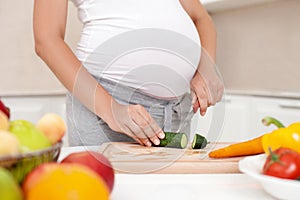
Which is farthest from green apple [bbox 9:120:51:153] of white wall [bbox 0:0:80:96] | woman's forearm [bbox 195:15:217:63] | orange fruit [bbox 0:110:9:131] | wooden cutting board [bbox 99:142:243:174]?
white wall [bbox 0:0:80:96]

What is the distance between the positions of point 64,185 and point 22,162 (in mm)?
83

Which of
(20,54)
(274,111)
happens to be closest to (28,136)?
(274,111)

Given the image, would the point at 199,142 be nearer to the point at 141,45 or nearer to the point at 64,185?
the point at 141,45

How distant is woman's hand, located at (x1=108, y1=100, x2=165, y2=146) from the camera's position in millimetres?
1021

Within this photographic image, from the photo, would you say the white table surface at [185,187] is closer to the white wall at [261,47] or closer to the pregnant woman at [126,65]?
the pregnant woman at [126,65]

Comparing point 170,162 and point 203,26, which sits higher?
point 203,26

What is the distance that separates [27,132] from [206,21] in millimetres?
1039

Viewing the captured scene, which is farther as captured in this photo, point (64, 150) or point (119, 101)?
point (119, 101)

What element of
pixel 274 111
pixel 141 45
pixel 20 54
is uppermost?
pixel 141 45

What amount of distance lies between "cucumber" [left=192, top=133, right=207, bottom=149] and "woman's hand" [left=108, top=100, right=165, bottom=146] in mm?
74

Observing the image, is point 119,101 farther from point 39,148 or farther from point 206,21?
point 39,148

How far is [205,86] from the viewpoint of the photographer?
1165 millimetres

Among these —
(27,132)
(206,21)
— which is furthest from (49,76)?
(27,132)

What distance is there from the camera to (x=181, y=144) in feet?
3.39
